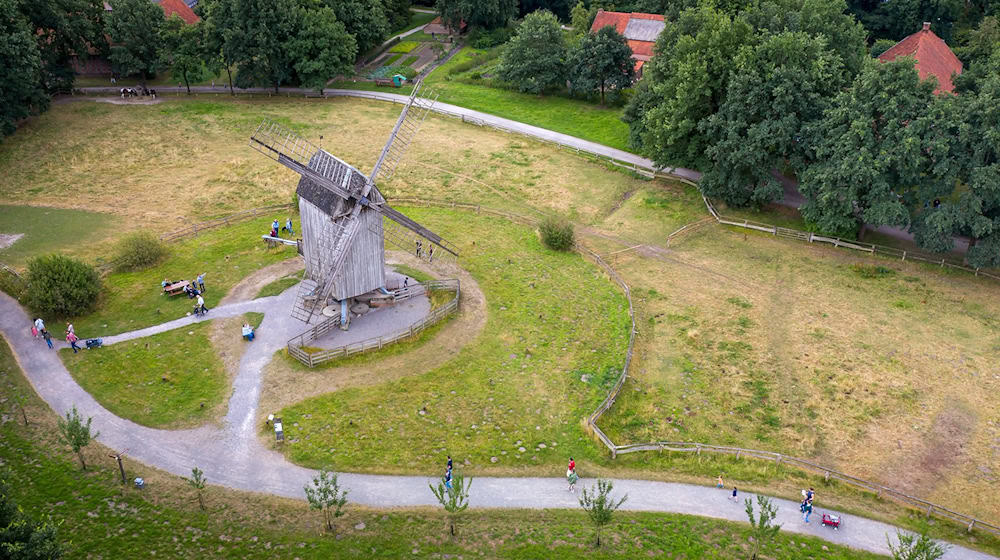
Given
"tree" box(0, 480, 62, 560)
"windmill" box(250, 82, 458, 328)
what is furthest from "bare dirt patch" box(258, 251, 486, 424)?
"tree" box(0, 480, 62, 560)

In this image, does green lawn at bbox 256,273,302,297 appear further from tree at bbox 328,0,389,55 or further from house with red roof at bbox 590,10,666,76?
house with red roof at bbox 590,10,666,76

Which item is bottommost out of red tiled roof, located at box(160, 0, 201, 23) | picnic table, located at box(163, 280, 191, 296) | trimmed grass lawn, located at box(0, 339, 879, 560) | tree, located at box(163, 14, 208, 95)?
trimmed grass lawn, located at box(0, 339, 879, 560)

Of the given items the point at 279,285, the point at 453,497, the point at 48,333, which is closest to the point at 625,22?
the point at 279,285

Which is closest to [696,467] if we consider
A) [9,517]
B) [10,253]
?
[9,517]

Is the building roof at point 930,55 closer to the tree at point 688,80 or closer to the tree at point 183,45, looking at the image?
the tree at point 688,80

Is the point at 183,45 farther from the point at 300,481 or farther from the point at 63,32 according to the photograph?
the point at 300,481

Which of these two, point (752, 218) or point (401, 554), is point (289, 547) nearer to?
point (401, 554)
